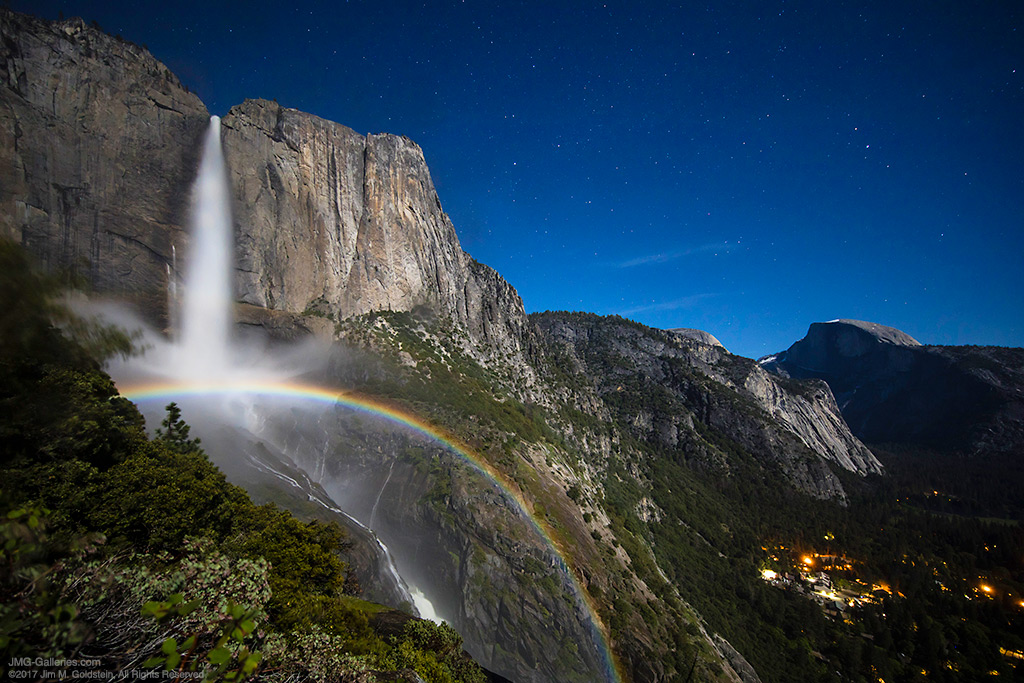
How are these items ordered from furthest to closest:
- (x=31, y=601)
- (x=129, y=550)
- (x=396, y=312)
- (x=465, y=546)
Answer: (x=396, y=312) < (x=465, y=546) < (x=129, y=550) < (x=31, y=601)

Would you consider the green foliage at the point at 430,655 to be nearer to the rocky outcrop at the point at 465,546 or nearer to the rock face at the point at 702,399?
the rocky outcrop at the point at 465,546

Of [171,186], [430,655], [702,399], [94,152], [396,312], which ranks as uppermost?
[94,152]

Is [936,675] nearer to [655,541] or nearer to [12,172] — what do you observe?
[655,541]

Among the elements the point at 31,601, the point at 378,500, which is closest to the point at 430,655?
the point at 31,601

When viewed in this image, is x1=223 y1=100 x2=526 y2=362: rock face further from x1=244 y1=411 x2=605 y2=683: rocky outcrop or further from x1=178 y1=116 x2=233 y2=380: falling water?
x1=244 y1=411 x2=605 y2=683: rocky outcrop

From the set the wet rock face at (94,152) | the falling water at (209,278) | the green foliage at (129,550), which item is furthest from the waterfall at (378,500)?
the wet rock face at (94,152)

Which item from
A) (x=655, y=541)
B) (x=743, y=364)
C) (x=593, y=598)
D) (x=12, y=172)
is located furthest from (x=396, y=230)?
(x=743, y=364)

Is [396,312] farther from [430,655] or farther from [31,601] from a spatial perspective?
[31,601]

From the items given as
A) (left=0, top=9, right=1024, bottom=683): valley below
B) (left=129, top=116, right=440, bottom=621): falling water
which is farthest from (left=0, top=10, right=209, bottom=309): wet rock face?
(left=129, top=116, right=440, bottom=621): falling water
